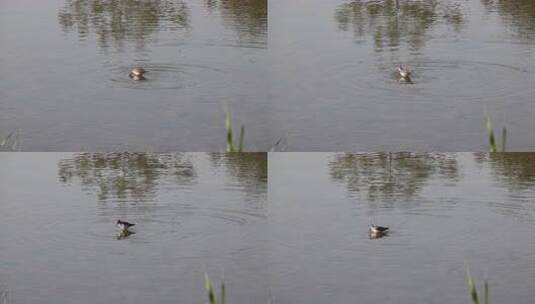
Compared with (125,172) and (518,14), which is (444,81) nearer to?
(518,14)

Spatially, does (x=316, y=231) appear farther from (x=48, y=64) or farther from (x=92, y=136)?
(x=48, y=64)

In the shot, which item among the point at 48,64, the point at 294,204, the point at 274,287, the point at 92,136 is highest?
the point at 48,64

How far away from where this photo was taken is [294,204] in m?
3.00

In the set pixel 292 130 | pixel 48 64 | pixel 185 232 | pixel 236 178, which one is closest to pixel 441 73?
pixel 292 130

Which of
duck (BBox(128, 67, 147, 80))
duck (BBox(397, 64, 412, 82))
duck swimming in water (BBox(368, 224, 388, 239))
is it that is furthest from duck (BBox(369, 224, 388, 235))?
duck (BBox(128, 67, 147, 80))

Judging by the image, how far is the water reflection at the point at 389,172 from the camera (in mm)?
2996

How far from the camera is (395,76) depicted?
9.94 feet

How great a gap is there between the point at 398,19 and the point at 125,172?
40.1 inches

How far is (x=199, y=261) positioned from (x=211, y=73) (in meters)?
0.61

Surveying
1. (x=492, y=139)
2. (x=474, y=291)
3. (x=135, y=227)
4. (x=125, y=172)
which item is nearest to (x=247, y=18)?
(x=125, y=172)

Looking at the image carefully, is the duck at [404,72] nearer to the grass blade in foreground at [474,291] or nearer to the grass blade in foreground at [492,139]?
the grass blade in foreground at [492,139]

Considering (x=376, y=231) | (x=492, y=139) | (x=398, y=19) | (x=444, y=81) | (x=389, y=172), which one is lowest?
(x=376, y=231)

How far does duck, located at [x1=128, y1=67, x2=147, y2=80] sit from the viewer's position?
120 inches

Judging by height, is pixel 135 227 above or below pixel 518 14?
below
